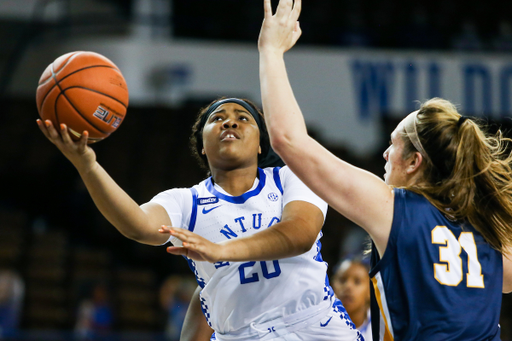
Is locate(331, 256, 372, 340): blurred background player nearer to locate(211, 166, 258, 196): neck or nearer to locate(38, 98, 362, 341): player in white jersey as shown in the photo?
locate(38, 98, 362, 341): player in white jersey

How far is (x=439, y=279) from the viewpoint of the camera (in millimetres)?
2174

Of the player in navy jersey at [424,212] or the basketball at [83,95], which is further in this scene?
the basketball at [83,95]

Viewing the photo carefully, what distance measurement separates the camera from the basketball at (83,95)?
2.44 m

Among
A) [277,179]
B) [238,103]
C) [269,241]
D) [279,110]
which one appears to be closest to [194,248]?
[269,241]

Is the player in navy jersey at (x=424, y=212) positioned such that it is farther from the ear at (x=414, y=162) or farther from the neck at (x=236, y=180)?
the neck at (x=236, y=180)

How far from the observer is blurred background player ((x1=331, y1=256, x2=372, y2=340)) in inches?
179

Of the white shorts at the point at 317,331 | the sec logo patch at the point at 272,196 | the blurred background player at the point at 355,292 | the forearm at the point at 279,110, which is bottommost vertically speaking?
the blurred background player at the point at 355,292

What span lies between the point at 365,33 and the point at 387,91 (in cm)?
129

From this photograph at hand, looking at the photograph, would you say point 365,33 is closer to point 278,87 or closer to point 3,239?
point 3,239

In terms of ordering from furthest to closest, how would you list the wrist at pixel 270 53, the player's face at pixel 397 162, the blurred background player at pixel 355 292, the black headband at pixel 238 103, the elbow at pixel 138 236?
the blurred background player at pixel 355 292, the black headband at pixel 238 103, the player's face at pixel 397 162, the elbow at pixel 138 236, the wrist at pixel 270 53

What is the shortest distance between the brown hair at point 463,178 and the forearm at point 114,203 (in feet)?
3.80

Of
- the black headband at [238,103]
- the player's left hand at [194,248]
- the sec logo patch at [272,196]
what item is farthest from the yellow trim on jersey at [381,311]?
the black headband at [238,103]

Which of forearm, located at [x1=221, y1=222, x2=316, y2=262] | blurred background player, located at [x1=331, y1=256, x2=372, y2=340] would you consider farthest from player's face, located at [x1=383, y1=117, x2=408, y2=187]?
blurred background player, located at [x1=331, y1=256, x2=372, y2=340]

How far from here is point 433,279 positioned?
217 centimetres
